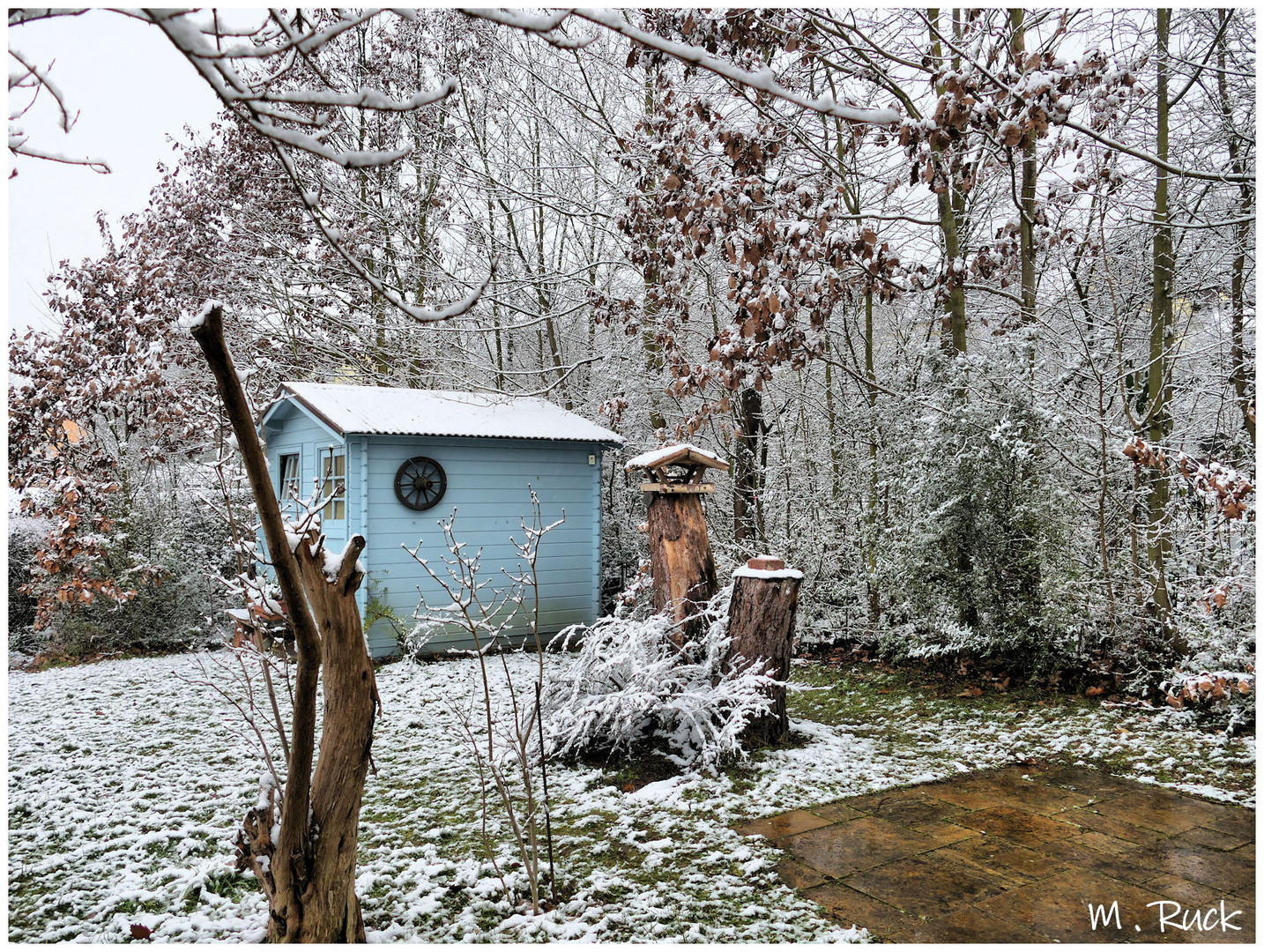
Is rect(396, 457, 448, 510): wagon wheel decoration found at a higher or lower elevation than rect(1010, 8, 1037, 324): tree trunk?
lower

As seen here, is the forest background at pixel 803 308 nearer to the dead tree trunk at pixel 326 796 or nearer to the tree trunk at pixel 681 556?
the dead tree trunk at pixel 326 796

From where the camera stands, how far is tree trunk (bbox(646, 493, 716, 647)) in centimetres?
481

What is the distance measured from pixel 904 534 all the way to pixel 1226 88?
4.06 metres

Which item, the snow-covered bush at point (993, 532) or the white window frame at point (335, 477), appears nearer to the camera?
the snow-covered bush at point (993, 532)

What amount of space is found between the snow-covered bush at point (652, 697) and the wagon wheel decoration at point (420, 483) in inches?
145

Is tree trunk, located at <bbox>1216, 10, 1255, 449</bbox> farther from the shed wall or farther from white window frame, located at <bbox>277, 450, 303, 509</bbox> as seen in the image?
Result: white window frame, located at <bbox>277, 450, 303, 509</bbox>

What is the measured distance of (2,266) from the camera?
6.63ft

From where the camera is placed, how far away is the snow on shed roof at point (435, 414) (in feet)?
24.3

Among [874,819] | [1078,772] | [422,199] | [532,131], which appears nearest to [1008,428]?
[1078,772]

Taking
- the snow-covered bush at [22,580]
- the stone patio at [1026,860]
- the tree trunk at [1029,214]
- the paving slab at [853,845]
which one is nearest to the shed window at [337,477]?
the snow-covered bush at [22,580]

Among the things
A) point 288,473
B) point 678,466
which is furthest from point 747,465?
point 288,473

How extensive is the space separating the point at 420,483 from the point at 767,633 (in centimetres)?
451
